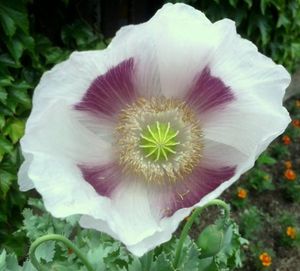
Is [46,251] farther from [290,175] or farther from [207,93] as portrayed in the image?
[290,175]

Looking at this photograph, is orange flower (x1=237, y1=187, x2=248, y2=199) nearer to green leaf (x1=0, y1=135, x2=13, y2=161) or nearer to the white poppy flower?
green leaf (x1=0, y1=135, x2=13, y2=161)

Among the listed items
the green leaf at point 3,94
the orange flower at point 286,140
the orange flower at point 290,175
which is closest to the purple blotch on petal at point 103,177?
the green leaf at point 3,94

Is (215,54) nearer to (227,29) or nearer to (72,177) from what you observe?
(227,29)

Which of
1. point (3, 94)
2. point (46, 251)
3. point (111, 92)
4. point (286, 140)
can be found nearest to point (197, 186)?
point (111, 92)

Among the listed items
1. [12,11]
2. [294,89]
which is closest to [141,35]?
[12,11]

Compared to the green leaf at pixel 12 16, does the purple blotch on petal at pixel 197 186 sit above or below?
above

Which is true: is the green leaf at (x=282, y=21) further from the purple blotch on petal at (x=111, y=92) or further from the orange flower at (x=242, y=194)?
the purple blotch on petal at (x=111, y=92)
